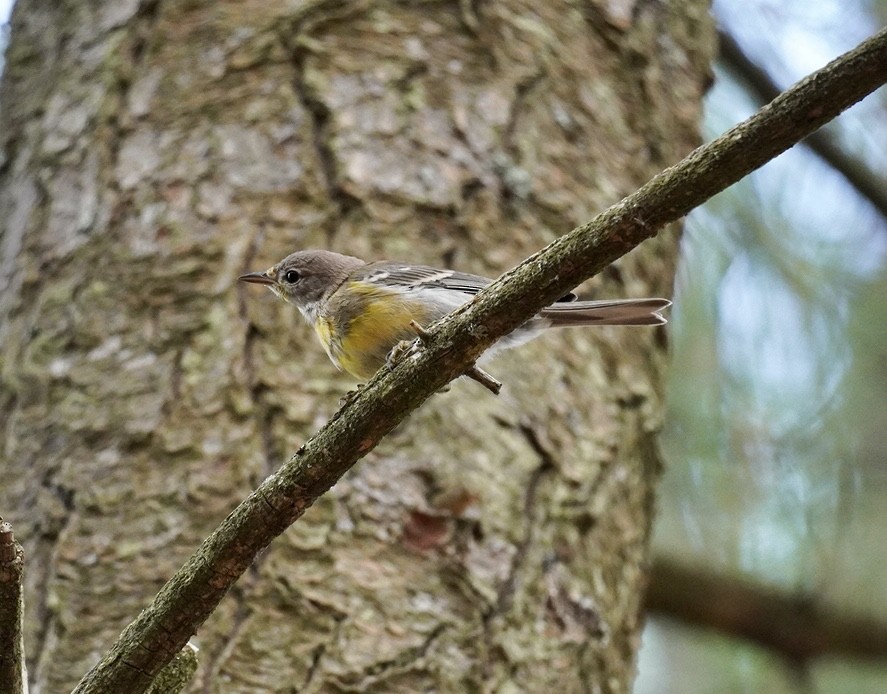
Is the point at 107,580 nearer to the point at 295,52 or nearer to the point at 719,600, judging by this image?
the point at 295,52

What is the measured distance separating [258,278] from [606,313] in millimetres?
1083

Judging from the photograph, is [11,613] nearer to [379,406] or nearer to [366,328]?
[379,406]

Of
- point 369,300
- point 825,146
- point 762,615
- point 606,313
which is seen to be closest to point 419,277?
point 369,300

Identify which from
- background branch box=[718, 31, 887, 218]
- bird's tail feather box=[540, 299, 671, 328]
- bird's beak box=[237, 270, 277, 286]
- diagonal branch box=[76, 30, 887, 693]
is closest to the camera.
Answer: diagonal branch box=[76, 30, 887, 693]

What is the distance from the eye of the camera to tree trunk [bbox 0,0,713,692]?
300cm

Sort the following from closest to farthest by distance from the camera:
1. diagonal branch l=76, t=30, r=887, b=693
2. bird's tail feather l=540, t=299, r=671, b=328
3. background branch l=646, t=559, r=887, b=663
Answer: diagonal branch l=76, t=30, r=887, b=693 < bird's tail feather l=540, t=299, r=671, b=328 < background branch l=646, t=559, r=887, b=663

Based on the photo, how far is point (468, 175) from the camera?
3592 millimetres

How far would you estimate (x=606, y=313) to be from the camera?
2861mm

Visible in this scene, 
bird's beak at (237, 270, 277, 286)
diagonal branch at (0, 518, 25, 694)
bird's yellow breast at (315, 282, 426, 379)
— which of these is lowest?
bird's yellow breast at (315, 282, 426, 379)

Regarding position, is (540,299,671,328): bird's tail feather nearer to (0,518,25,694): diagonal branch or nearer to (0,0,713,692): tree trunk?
(0,0,713,692): tree trunk

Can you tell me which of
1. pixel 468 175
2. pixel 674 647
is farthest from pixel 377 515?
pixel 674 647

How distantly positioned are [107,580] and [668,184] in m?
2.01

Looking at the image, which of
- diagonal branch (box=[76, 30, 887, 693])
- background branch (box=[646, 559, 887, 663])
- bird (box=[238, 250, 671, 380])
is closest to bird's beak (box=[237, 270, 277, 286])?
bird (box=[238, 250, 671, 380])

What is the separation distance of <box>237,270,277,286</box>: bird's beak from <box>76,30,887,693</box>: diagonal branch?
1.56 m
